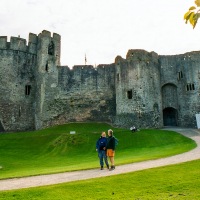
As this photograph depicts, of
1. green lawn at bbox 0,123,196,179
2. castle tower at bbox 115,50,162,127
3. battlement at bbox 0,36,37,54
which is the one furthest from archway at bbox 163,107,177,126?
battlement at bbox 0,36,37,54

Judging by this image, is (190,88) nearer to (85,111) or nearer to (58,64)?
(85,111)

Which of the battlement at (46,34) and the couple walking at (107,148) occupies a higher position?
the battlement at (46,34)

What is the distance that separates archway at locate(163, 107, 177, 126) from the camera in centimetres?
3830

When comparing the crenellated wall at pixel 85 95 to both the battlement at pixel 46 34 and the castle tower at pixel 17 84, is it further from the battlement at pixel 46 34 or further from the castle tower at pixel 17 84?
the battlement at pixel 46 34

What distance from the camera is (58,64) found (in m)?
39.1

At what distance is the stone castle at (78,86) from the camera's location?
35438 mm

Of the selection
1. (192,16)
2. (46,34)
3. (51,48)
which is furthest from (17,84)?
(192,16)

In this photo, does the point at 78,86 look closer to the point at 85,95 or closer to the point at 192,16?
the point at 85,95

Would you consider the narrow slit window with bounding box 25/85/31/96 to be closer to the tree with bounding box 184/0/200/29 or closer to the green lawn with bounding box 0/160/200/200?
the green lawn with bounding box 0/160/200/200

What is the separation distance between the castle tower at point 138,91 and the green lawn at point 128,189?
22.5m

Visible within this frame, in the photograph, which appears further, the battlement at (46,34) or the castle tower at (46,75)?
the battlement at (46,34)

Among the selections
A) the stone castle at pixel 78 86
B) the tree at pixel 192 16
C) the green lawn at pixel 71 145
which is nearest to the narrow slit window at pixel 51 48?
the stone castle at pixel 78 86

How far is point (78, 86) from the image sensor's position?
38250mm

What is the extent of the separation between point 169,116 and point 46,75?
17.2 metres
